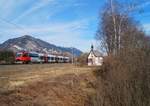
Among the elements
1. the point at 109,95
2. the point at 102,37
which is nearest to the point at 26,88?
the point at 109,95

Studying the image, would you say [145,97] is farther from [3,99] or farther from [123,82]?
[3,99]

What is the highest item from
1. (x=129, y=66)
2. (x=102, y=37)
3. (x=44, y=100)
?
(x=102, y=37)

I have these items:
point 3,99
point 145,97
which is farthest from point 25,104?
point 145,97

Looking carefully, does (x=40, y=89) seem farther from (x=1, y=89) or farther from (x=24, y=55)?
(x=24, y=55)

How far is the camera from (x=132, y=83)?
1598 centimetres

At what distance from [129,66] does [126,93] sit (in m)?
4.06

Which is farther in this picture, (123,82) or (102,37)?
(102,37)

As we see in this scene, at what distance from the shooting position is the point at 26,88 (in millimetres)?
16422

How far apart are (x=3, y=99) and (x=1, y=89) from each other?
2.10 m

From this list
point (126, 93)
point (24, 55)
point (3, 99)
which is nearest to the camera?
point (3, 99)

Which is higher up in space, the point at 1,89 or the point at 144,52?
the point at 144,52

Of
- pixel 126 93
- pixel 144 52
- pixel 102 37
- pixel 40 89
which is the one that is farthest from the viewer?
pixel 102 37

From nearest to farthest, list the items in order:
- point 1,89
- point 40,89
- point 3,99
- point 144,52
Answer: point 3,99 < point 1,89 < point 40,89 < point 144,52

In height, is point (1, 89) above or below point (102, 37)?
below
